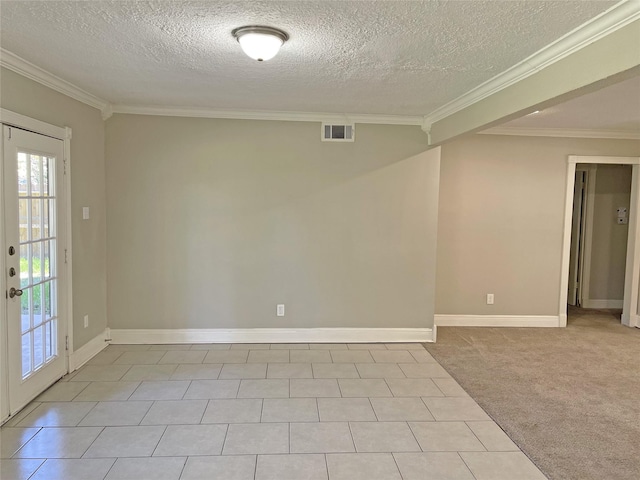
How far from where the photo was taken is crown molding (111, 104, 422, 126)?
4.44 meters

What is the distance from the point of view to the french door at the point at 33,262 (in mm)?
2998

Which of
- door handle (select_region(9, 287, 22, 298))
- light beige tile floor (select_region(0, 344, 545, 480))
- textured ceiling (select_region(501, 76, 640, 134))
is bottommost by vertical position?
light beige tile floor (select_region(0, 344, 545, 480))

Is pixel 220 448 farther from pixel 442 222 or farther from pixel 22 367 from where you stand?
pixel 442 222

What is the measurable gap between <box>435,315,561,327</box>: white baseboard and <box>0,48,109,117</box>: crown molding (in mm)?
4441

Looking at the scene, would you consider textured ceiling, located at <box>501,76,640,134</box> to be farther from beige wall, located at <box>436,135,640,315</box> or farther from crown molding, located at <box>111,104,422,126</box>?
crown molding, located at <box>111,104,422,126</box>

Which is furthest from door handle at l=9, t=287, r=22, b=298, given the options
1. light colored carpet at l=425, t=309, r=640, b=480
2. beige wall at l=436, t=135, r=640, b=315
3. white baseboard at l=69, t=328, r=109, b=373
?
beige wall at l=436, t=135, r=640, b=315

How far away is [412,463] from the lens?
8.57ft

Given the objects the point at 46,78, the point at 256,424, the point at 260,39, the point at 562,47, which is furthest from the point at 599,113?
the point at 46,78

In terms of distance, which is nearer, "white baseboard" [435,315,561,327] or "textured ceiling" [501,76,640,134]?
"textured ceiling" [501,76,640,134]

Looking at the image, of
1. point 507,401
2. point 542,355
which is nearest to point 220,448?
point 507,401

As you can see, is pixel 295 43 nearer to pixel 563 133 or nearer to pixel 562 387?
pixel 562 387

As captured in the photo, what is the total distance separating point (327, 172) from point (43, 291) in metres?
2.81

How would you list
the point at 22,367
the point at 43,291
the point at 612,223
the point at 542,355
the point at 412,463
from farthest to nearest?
1. the point at 612,223
2. the point at 542,355
3. the point at 43,291
4. the point at 22,367
5. the point at 412,463

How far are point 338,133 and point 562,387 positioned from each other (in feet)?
10.4
